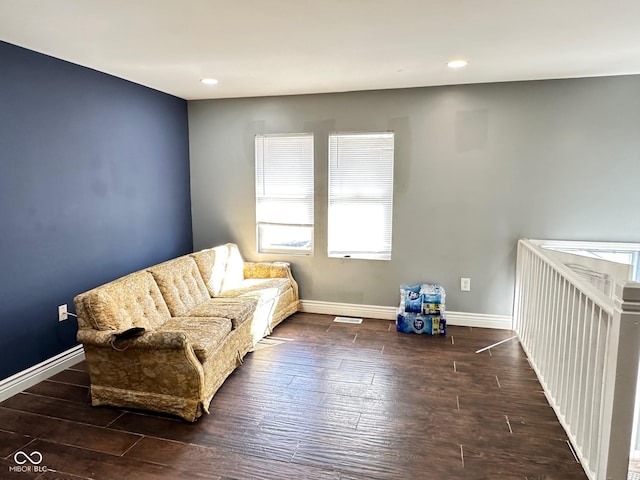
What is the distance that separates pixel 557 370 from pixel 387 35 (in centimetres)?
230

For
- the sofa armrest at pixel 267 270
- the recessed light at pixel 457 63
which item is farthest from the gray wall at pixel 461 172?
the recessed light at pixel 457 63

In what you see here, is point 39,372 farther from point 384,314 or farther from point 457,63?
point 457,63

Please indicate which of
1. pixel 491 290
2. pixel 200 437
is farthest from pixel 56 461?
pixel 491 290

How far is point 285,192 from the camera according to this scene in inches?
183

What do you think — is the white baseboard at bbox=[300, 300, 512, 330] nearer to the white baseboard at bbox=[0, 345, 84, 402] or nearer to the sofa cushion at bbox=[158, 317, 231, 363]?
the sofa cushion at bbox=[158, 317, 231, 363]

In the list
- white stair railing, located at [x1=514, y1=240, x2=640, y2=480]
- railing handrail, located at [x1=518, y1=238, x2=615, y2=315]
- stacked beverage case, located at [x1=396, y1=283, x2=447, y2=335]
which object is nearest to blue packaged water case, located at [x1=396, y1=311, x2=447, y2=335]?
stacked beverage case, located at [x1=396, y1=283, x2=447, y2=335]

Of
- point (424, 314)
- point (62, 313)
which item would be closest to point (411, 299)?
point (424, 314)

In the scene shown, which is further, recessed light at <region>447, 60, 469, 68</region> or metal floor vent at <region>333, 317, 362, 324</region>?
metal floor vent at <region>333, 317, 362, 324</region>

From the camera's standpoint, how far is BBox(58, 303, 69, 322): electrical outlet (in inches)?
128

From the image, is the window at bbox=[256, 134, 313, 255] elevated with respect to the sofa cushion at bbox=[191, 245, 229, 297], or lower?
elevated

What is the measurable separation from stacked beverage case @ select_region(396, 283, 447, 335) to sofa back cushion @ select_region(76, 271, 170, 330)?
7.02 feet

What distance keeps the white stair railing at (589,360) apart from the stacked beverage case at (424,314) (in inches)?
36.0

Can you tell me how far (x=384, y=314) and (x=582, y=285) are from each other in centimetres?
247

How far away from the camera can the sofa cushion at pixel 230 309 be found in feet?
10.7
